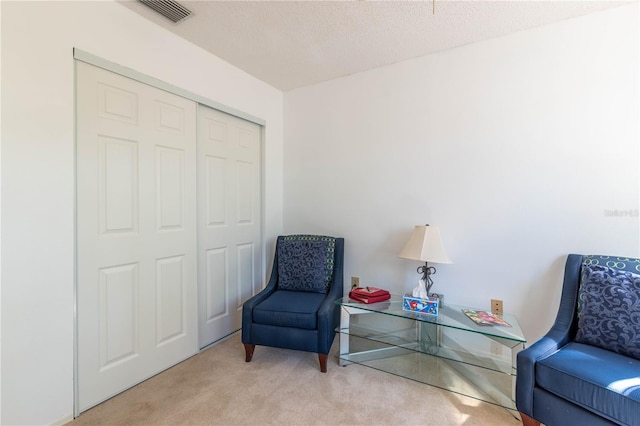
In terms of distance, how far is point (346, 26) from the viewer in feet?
6.68

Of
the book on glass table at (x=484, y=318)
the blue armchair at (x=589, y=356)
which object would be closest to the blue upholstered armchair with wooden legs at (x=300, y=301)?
the book on glass table at (x=484, y=318)

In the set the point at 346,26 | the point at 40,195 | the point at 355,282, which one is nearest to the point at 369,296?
the point at 355,282

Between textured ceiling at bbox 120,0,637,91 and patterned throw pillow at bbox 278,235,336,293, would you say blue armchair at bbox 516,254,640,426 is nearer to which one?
patterned throw pillow at bbox 278,235,336,293

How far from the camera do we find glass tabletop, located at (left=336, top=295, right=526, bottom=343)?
1738mm

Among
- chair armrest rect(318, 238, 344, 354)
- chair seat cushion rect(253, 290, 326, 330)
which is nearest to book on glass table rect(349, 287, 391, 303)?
chair armrest rect(318, 238, 344, 354)

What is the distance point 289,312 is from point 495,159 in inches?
76.1

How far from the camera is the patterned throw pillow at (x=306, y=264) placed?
8.40ft

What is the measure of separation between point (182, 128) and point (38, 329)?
1.50 metres

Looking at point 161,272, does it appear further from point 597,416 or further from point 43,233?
point 597,416

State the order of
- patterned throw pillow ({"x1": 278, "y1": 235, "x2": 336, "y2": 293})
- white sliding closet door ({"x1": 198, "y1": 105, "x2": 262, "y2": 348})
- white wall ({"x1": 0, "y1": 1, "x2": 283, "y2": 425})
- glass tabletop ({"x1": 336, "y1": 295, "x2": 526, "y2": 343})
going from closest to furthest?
white wall ({"x1": 0, "y1": 1, "x2": 283, "y2": 425})
glass tabletop ({"x1": 336, "y1": 295, "x2": 526, "y2": 343})
white sliding closet door ({"x1": 198, "y1": 105, "x2": 262, "y2": 348})
patterned throw pillow ({"x1": 278, "y1": 235, "x2": 336, "y2": 293})

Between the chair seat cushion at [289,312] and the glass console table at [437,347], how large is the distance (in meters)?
0.25

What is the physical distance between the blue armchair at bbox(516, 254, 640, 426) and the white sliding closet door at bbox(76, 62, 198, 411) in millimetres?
2265

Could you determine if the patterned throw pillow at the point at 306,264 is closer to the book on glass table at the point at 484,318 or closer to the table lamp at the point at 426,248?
the table lamp at the point at 426,248

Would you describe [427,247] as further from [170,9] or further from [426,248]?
[170,9]
